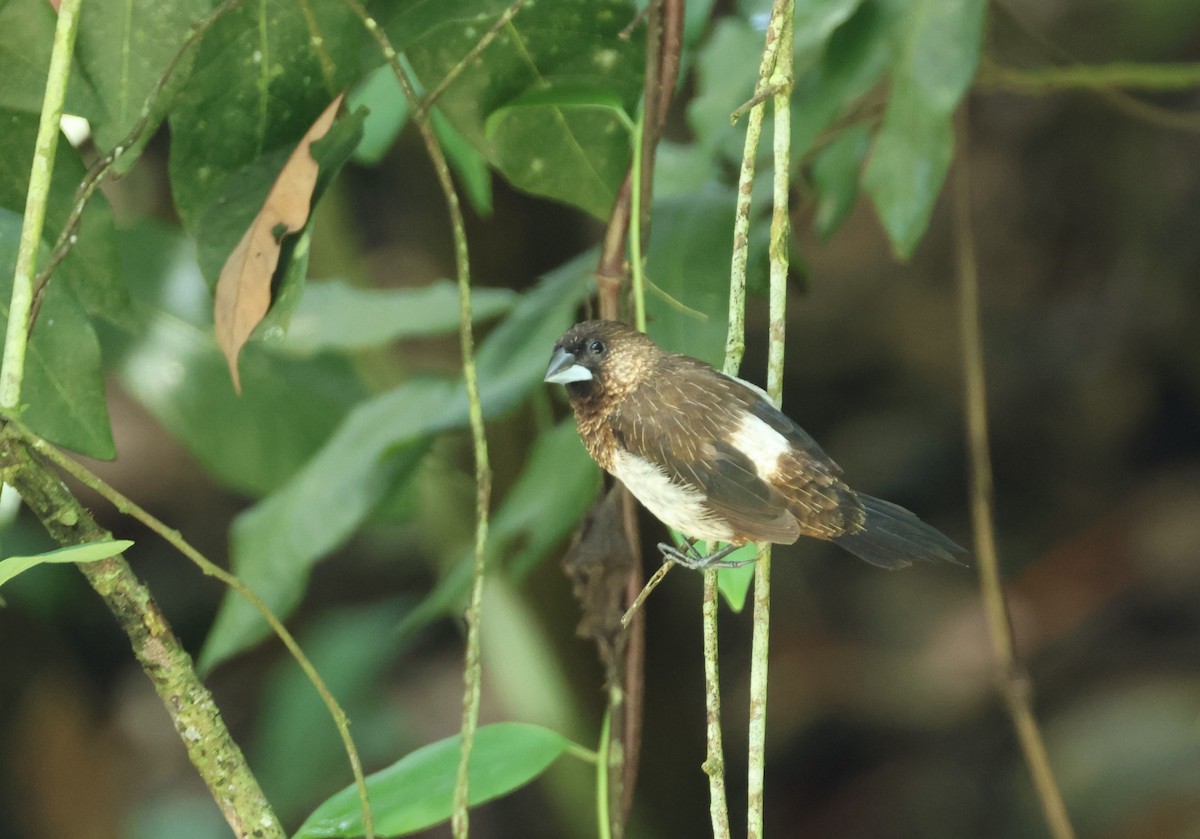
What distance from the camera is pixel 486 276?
236 centimetres

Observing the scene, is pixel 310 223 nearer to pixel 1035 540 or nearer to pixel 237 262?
pixel 237 262

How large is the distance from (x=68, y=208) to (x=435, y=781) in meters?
0.53

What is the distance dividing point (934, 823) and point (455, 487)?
133 centimetres

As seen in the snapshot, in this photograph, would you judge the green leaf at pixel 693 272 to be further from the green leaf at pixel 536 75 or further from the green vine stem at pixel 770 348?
the green vine stem at pixel 770 348

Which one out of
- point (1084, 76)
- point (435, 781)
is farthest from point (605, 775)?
point (1084, 76)

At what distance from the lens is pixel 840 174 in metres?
1.52

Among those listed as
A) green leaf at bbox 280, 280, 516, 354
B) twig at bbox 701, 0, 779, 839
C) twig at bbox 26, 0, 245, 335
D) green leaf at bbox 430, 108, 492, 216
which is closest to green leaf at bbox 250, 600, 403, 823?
green leaf at bbox 280, 280, 516, 354

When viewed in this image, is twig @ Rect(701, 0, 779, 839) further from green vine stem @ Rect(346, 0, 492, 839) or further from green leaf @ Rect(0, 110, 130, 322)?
green leaf @ Rect(0, 110, 130, 322)

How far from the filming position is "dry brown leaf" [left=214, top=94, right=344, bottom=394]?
36.5 inches

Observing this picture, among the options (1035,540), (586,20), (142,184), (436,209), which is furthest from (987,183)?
(586,20)

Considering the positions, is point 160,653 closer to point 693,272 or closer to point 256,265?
point 256,265

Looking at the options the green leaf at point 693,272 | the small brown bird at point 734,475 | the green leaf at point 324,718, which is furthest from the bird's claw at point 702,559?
the green leaf at point 324,718

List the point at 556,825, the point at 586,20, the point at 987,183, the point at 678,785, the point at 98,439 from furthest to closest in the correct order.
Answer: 1. the point at 987,183
2. the point at 556,825
3. the point at 678,785
4. the point at 586,20
5. the point at 98,439

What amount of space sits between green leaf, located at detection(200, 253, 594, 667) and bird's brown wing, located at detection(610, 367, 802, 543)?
416 mm
